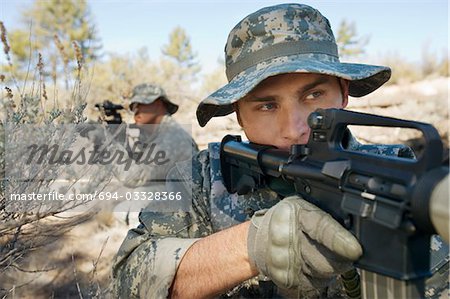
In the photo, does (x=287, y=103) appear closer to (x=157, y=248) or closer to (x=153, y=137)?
(x=157, y=248)

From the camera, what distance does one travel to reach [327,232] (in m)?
1.16

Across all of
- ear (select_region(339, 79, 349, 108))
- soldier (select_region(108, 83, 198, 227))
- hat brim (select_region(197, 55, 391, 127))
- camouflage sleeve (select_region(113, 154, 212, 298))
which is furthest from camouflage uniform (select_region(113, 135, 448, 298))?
soldier (select_region(108, 83, 198, 227))

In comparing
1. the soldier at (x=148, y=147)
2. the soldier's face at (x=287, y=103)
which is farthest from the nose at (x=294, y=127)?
the soldier at (x=148, y=147)

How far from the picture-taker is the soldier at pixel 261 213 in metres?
1.25

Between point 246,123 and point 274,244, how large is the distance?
0.76 meters

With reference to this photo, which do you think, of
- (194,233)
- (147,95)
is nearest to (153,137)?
(147,95)

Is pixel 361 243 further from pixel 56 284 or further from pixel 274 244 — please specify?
pixel 56 284

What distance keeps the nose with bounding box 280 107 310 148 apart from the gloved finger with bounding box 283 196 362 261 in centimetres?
45

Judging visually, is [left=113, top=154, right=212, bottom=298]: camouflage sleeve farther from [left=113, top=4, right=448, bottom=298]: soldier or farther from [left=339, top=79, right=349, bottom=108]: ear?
[left=339, top=79, right=349, bottom=108]: ear

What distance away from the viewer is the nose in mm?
1674

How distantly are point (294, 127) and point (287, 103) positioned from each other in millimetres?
106

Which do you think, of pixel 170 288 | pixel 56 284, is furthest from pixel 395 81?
pixel 170 288

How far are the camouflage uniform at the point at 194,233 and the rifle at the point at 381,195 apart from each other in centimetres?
51

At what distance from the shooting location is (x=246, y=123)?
1920mm
